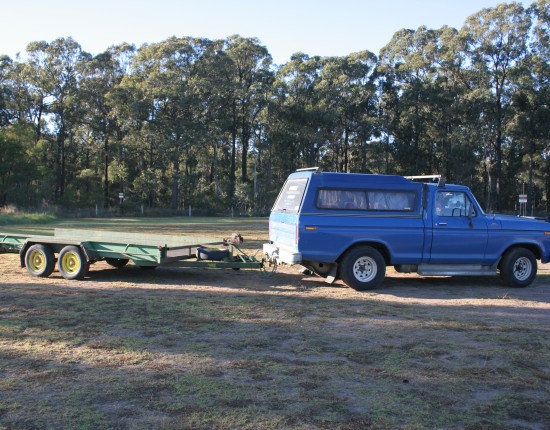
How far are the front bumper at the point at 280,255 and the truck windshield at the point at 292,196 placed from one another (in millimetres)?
757

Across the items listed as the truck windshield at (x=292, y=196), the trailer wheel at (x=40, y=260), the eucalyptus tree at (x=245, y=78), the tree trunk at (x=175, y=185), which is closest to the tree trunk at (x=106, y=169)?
the tree trunk at (x=175, y=185)

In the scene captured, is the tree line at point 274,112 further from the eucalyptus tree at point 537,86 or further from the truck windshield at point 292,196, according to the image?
the truck windshield at point 292,196

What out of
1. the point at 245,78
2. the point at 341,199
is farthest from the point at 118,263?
the point at 245,78

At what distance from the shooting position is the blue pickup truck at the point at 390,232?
9781 millimetres

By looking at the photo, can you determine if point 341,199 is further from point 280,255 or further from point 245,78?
point 245,78

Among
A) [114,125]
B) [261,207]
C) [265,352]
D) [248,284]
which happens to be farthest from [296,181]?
[114,125]

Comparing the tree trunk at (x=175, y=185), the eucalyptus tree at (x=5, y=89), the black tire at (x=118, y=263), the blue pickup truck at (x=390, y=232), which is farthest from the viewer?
the eucalyptus tree at (x=5, y=89)

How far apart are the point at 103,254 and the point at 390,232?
5611mm

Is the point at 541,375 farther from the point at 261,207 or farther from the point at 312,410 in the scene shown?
the point at 261,207

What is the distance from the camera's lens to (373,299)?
9.28 metres

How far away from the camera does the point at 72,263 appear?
1068cm

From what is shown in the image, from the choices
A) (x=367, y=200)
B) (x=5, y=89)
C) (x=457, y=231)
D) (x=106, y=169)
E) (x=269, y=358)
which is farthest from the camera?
(x=106, y=169)

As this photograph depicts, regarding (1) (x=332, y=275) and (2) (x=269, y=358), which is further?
(1) (x=332, y=275)

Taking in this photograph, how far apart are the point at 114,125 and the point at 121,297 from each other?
54625 mm
